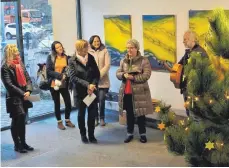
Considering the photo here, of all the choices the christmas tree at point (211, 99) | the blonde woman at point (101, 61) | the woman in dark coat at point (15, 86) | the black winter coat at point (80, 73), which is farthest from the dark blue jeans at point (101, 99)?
the christmas tree at point (211, 99)

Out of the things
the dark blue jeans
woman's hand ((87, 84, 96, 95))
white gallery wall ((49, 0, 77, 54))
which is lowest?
the dark blue jeans

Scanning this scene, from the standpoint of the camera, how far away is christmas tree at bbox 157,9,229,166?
1753 mm

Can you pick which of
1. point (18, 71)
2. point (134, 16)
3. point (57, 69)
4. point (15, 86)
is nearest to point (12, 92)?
point (15, 86)

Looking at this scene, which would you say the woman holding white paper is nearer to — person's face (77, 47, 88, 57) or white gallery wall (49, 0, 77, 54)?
person's face (77, 47, 88, 57)

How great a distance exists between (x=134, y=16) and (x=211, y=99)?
4.37 m

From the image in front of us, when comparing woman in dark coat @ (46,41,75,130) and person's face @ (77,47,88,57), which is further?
woman in dark coat @ (46,41,75,130)

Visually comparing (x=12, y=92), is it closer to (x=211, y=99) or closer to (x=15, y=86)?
(x=15, y=86)

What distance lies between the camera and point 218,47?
1771 mm

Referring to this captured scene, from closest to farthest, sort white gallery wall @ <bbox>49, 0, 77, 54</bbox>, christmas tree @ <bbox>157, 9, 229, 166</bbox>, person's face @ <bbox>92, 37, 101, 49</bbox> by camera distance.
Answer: christmas tree @ <bbox>157, 9, 229, 166</bbox> → person's face @ <bbox>92, 37, 101, 49</bbox> → white gallery wall @ <bbox>49, 0, 77, 54</bbox>

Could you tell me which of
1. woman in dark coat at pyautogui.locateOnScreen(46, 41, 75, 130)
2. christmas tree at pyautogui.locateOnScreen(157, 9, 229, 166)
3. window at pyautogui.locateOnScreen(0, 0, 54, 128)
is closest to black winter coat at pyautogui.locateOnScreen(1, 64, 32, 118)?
woman in dark coat at pyautogui.locateOnScreen(46, 41, 75, 130)

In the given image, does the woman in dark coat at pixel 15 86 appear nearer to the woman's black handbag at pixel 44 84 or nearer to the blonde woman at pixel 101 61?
the woman's black handbag at pixel 44 84

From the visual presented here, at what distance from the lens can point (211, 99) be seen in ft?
5.85

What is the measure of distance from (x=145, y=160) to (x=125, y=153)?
1.10 feet

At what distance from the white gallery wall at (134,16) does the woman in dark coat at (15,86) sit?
2053 millimetres
